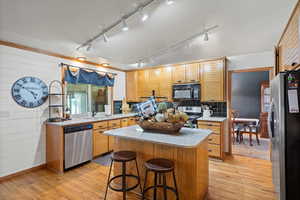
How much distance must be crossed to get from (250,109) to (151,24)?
5577mm

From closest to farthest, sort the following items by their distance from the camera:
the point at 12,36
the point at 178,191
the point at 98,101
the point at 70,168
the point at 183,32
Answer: the point at 178,191
the point at 12,36
the point at 183,32
the point at 70,168
the point at 98,101

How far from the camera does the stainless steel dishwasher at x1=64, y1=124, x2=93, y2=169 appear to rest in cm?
298

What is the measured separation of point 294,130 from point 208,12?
1847 millimetres

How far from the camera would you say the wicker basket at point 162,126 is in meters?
2.11

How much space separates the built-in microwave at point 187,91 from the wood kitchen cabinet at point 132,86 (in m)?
1.41

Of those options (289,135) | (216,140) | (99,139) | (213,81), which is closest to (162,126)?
(289,135)

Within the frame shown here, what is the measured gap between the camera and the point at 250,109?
20.2 feet

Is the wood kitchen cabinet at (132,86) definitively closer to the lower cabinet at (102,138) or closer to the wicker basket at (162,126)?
the lower cabinet at (102,138)

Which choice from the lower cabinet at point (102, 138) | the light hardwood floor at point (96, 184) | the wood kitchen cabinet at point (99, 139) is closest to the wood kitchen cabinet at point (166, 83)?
the lower cabinet at point (102, 138)

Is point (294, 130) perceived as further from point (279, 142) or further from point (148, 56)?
point (148, 56)

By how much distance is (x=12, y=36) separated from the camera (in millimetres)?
2662

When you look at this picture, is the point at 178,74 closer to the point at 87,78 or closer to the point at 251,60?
the point at 251,60

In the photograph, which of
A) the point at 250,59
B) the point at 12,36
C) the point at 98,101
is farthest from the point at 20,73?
the point at 250,59

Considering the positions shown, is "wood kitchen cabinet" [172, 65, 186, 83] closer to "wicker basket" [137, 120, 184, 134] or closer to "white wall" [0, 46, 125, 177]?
"wicker basket" [137, 120, 184, 134]
